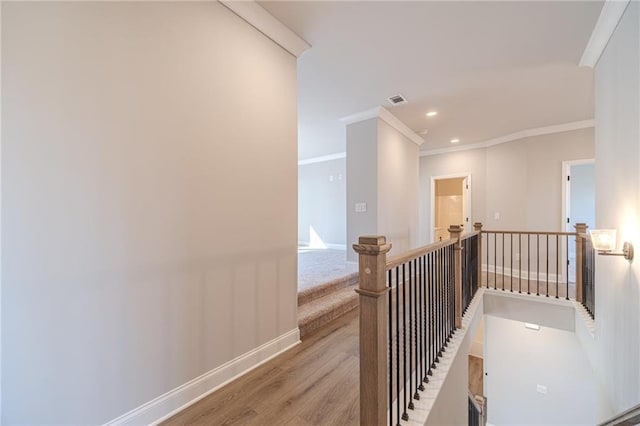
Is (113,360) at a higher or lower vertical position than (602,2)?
lower

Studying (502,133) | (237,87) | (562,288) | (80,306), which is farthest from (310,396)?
(502,133)

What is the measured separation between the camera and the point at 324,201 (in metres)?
7.16

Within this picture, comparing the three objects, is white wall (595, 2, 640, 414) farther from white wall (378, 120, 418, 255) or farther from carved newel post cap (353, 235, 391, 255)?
white wall (378, 120, 418, 255)

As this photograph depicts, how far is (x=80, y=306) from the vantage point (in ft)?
4.01

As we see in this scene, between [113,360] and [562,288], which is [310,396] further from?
[562,288]

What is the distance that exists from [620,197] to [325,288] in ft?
9.07

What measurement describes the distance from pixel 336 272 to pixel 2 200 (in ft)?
11.1

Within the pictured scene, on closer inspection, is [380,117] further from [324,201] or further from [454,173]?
[324,201]

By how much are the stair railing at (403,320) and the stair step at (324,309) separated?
864mm

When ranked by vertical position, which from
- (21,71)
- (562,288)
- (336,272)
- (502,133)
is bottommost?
(562,288)

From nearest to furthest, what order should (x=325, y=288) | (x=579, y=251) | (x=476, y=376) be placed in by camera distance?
(x=325, y=288) < (x=579, y=251) < (x=476, y=376)

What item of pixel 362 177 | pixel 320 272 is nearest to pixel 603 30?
pixel 362 177

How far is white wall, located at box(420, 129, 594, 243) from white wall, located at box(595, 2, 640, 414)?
254cm

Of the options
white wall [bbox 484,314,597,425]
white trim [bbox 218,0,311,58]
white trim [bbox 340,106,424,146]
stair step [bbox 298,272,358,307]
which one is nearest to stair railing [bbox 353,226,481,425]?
stair step [bbox 298,272,358,307]
